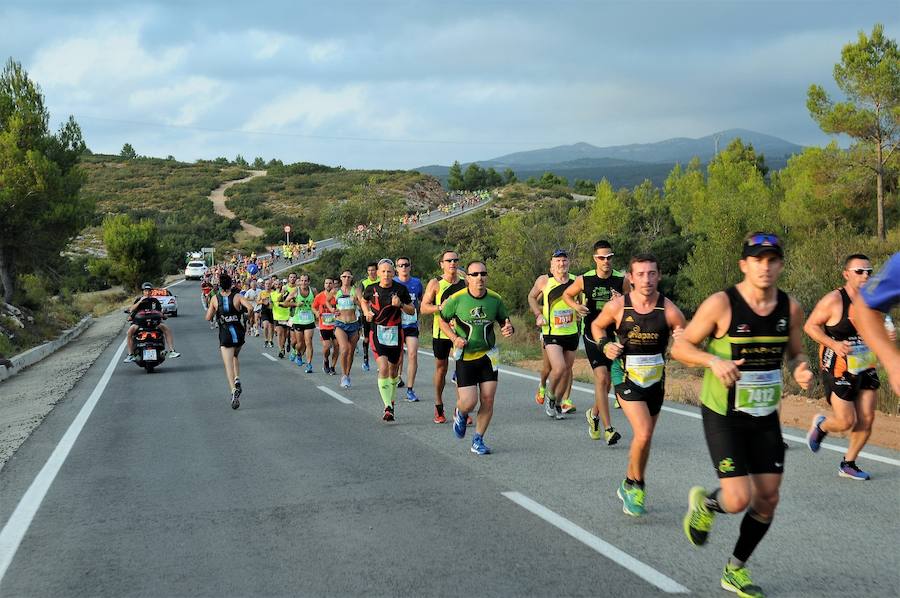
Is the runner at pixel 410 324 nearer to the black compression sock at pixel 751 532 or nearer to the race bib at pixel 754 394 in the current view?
the race bib at pixel 754 394

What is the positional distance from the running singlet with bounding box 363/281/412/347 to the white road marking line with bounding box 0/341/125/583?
3.80 meters

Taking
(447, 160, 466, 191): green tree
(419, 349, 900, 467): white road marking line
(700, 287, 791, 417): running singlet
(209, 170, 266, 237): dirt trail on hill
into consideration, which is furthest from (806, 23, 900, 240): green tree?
(447, 160, 466, 191): green tree

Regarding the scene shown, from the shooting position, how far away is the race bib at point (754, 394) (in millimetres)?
4918

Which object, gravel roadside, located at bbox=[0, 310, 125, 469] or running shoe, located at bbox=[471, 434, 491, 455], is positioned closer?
running shoe, located at bbox=[471, 434, 491, 455]

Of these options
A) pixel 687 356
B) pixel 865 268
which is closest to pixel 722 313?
pixel 687 356

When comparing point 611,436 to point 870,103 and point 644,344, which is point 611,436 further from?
point 870,103

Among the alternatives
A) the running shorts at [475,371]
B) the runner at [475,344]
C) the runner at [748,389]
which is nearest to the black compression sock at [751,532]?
the runner at [748,389]

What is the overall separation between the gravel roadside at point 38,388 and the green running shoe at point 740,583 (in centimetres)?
741

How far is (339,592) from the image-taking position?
5.04 m

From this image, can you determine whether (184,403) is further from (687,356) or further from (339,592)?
(687,356)

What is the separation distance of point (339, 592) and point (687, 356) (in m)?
2.32

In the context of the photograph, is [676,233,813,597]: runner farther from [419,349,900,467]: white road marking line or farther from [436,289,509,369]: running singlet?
[436,289,509,369]: running singlet

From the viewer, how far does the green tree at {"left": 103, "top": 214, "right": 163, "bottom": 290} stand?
5909 cm

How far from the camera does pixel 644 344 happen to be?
6.73 metres
